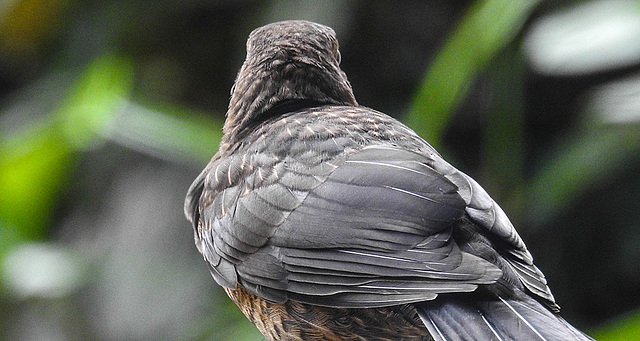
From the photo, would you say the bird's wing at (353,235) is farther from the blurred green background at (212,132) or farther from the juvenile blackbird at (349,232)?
the blurred green background at (212,132)

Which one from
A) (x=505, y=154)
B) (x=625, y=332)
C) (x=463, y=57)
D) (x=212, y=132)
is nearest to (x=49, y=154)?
(x=212, y=132)

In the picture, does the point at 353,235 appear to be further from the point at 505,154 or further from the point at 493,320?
the point at 505,154

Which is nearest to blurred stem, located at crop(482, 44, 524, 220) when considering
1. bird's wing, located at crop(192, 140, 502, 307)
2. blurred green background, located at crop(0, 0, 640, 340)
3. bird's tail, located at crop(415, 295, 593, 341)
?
blurred green background, located at crop(0, 0, 640, 340)

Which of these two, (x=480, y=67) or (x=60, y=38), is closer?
(x=480, y=67)

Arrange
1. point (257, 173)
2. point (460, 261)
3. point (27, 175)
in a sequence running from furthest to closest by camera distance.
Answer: point (27, 175) < point (257, 173) < point (460, 261)

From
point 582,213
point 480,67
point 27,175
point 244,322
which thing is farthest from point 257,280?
Answer: point 582,213

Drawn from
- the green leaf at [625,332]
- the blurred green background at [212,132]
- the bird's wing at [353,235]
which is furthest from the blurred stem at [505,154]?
the bird's wing at [353,235]

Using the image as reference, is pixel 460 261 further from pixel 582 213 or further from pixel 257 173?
pixel 582 213
